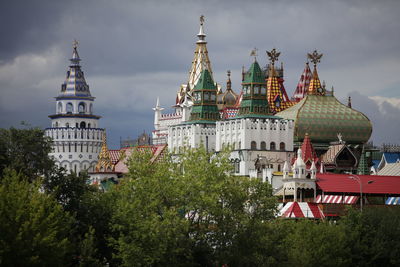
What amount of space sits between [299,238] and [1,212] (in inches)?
926

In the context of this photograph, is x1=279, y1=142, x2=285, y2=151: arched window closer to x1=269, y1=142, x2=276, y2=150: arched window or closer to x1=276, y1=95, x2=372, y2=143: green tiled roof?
x1=269, y1=142, x2=276, y2=150: arched window

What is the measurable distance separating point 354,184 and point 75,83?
5672 centimetres

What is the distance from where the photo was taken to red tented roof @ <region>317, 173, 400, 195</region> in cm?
9925

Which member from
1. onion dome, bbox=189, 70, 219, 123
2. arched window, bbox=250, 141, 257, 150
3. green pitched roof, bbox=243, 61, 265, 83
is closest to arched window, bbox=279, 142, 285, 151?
arched window, bbox=250, 141, 257, 150

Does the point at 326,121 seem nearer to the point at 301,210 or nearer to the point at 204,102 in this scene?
the point at 204,102

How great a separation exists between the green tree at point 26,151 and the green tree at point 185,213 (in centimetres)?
1110

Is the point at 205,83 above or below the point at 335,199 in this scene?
above

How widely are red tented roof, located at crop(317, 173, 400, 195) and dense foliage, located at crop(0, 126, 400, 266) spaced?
52.7ft

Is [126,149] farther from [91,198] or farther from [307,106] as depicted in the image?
[91,198]

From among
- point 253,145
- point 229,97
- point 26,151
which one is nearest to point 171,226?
point 26,151

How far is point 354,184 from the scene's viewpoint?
328ft

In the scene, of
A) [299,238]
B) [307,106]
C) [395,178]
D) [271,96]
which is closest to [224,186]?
A: [299,238]

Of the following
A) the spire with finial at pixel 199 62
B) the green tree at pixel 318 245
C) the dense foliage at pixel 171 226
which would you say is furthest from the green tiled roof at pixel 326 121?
the green tree at pixel 318 245

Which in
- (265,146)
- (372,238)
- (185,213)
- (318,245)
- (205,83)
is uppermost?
(205,83)
